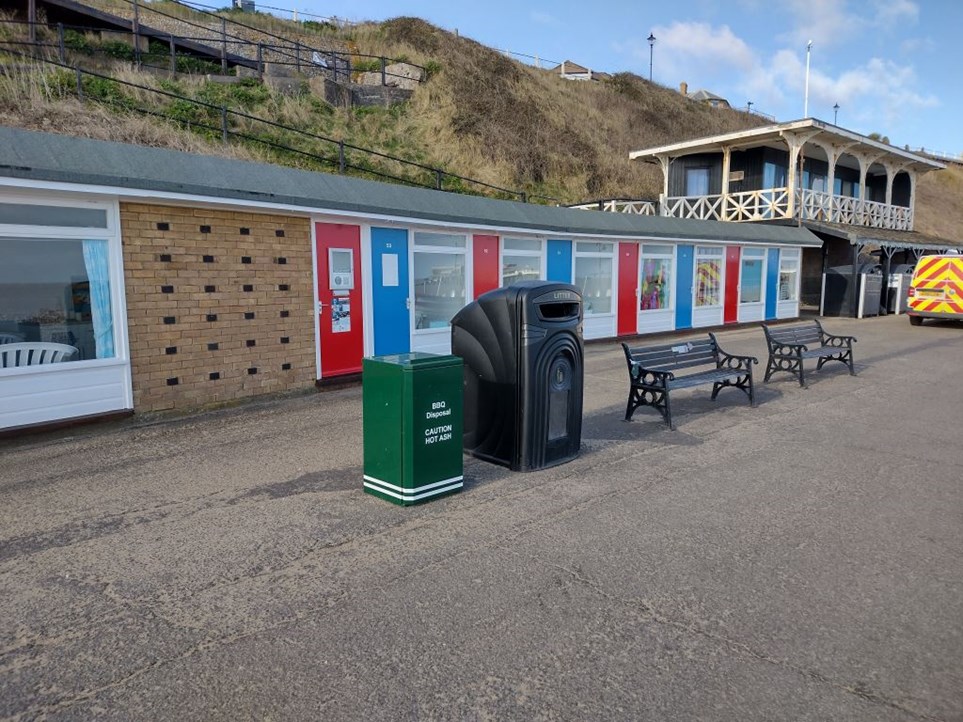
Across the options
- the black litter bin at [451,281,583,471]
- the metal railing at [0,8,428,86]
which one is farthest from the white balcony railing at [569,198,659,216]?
the black litter bin at [451,281,583,471]

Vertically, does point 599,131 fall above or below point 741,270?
above

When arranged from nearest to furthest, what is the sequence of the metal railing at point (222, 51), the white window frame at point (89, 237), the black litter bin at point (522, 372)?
the black litter bin at point (522, 372)
the white window frame at point (89, 237)
the metal railing at point (222, 51)

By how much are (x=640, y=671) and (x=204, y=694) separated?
1779 mm

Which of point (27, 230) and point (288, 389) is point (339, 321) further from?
point (27, 230)

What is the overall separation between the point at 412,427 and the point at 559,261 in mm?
8761

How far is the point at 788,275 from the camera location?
1952 cm

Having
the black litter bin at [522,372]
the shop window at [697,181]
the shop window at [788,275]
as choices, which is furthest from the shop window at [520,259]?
the shop window at [697,181]

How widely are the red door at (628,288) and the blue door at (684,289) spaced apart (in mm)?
1646

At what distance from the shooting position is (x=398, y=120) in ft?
92.7

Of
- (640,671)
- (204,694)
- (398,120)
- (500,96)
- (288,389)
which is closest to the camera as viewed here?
(204,694)

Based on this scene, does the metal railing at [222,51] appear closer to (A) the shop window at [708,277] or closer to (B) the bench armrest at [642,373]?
(A) the shop window at [708,277]

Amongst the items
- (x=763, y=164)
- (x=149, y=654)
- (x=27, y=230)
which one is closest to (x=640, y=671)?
(x=149, y=654)

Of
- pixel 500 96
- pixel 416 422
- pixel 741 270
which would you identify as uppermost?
pixel 500 96

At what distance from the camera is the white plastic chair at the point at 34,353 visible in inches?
249
